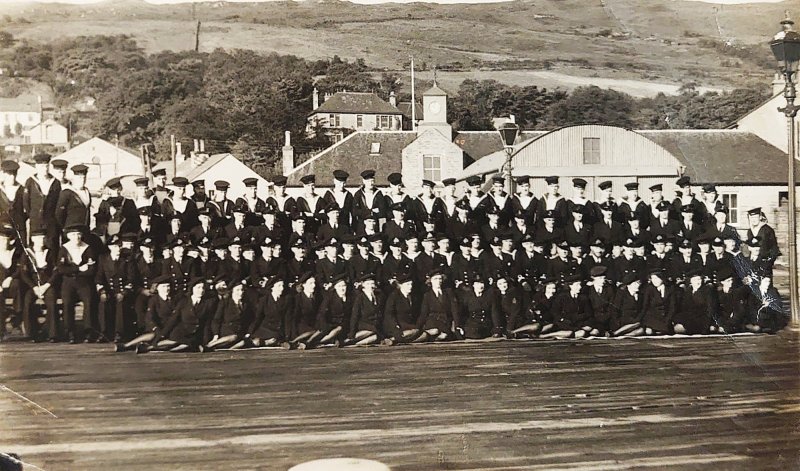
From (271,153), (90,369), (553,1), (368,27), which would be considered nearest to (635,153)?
(553,1)

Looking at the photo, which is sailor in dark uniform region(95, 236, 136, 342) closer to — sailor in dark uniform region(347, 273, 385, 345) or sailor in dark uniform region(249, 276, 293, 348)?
sailor in dark uniform region(249, 276, 293, 348)

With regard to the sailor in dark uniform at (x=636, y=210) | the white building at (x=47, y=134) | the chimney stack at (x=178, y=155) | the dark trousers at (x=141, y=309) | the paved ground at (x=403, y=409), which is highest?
the white building at (x=47, y=134)

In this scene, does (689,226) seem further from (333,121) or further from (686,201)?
(333,121)


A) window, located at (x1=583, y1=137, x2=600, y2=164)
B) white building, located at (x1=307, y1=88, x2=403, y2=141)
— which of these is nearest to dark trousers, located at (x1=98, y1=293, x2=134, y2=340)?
white building, located at (x1=307, y1=88, x2=403, y2=141)

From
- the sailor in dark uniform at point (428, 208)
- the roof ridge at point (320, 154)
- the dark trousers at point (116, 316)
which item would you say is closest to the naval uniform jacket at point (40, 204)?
the dark trousers at point (116, 316)

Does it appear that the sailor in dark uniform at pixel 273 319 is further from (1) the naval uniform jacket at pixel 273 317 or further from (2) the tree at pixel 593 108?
(2) the tree at pixel 593 108

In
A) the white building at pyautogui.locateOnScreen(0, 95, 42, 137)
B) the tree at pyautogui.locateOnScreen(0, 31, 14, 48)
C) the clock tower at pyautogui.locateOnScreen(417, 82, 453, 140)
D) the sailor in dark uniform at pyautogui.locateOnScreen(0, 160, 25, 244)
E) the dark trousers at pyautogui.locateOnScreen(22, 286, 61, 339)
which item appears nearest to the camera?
the tree at pyautogui.locateOnScreen(0, 31, 14, 48)
